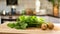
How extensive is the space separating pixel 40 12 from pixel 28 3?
576 mm

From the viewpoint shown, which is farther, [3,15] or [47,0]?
[47,0]

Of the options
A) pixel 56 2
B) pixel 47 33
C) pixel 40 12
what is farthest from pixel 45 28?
pixel 40 12

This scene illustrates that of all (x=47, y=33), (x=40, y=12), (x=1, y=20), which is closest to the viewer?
(x=47, y=33)

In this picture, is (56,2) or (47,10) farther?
(47,10)

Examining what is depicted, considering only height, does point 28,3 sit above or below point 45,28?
above

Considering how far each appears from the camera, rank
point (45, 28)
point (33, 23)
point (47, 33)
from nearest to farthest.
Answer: point (47, 33) → point (45, 28) → point (33, 23)

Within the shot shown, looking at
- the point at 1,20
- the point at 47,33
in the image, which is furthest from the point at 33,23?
the point at 1,20

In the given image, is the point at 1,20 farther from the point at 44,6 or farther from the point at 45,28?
the point at 45,28

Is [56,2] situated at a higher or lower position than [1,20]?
higher

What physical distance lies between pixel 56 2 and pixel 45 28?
3.05 m

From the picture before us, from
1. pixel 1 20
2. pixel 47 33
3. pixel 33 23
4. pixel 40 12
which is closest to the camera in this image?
pixel 47 33

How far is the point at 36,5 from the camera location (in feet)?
16.6

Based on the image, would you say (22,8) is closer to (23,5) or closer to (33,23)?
(23,5)

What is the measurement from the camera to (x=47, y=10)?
16.5 ft
